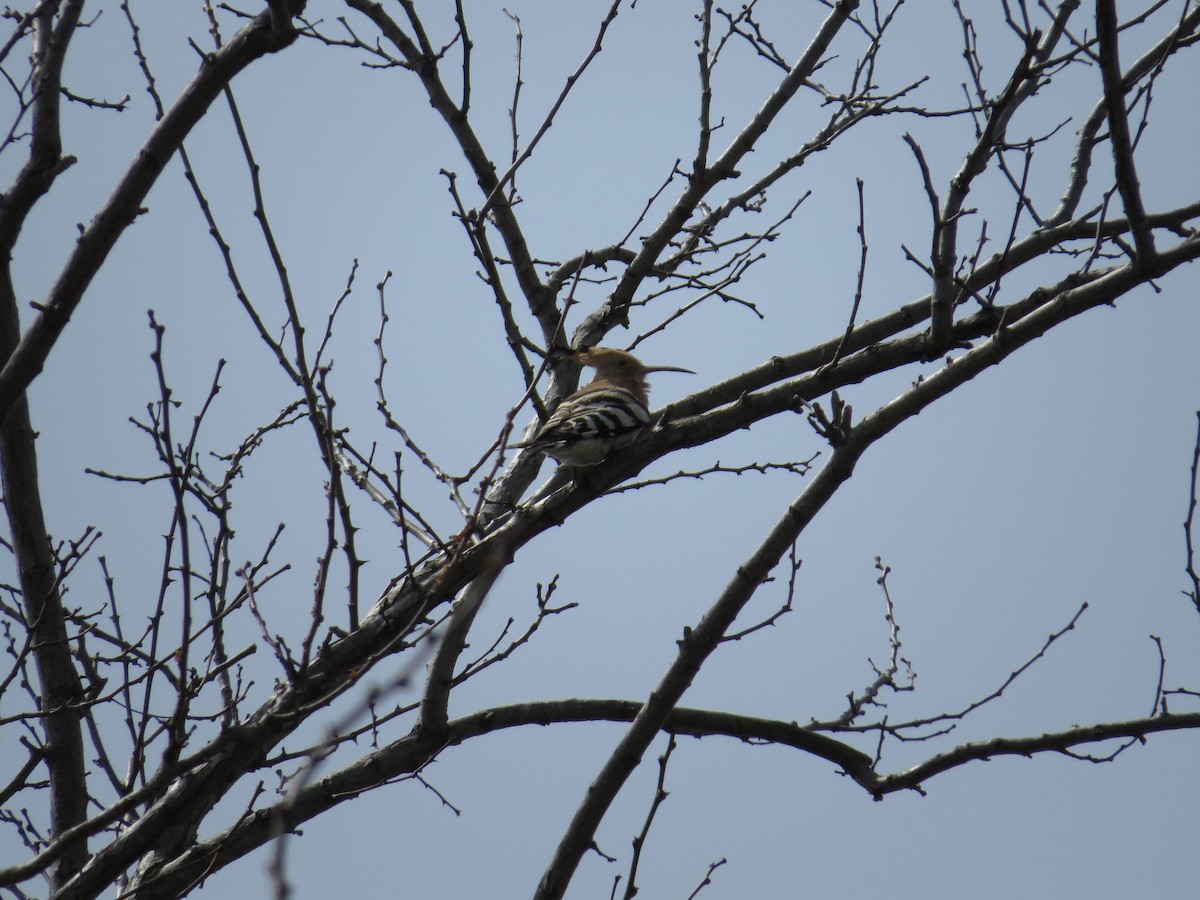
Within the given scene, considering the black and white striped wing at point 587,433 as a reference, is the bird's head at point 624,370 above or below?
above

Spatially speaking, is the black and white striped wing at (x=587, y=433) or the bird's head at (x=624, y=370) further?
the bird's head at (x=624, y=370)

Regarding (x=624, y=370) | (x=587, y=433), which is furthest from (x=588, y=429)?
(x=624, y=370)

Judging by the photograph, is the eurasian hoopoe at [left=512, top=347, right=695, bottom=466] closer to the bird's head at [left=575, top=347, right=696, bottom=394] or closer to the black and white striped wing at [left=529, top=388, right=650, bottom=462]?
the black and white striped wing at [left=529, top=388, right=650, bottom=462]

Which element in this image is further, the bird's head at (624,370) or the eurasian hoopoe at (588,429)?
the bird's head at (624,370)

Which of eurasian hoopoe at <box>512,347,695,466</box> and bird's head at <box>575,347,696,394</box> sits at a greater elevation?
bird's head at <box>575,347,696,394</box>

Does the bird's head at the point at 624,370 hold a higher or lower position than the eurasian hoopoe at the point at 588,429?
higher

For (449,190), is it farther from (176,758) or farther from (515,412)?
(176,758)

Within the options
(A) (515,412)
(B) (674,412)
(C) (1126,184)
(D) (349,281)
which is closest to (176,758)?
(A) (515,412)

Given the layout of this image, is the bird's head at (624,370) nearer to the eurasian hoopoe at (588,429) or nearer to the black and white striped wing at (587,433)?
the eurasian hoopoe at (588,429)

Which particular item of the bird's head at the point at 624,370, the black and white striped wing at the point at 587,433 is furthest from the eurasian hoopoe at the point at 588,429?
the bird's head at the point at 624,370

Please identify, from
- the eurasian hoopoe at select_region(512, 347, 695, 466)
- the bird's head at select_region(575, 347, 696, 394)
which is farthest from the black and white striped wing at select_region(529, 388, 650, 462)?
the bird's head at select_region(575, 347, 696, 394)

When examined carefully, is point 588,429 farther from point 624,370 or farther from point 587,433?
point 624,370

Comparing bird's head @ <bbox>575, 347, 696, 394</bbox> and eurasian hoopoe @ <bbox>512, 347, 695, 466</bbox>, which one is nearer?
eurasian hoopoe @ <bbox>512, 347, 695, 466</bbox>

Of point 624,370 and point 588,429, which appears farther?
point 624,370
